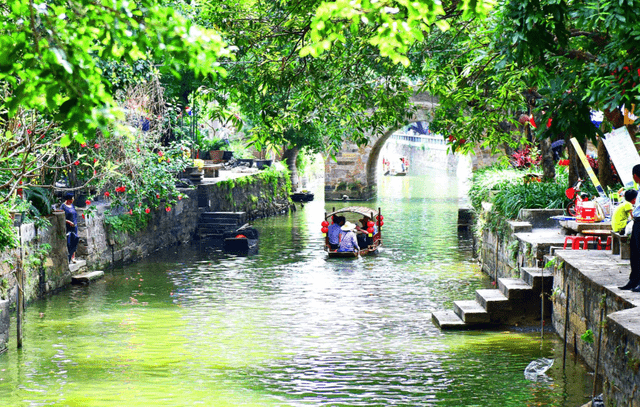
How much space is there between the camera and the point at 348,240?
2081 cm

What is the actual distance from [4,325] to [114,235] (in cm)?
805

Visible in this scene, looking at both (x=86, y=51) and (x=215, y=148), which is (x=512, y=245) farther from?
(x=215, y=148)

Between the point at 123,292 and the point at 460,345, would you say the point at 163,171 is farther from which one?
the point at 460,345

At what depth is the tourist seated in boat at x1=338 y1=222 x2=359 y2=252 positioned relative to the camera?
68.1 ft

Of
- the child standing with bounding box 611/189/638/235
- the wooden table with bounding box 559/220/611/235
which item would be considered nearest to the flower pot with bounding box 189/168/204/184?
the wooden table with bounding box 559/220/611/235

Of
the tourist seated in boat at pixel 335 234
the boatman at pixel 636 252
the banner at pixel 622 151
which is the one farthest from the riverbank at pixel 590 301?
the tourist seated in boat at pixel 335 234

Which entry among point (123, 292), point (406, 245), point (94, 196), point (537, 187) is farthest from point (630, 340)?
point (406, 245)

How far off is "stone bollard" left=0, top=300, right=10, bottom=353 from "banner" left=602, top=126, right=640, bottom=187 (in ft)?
27.5

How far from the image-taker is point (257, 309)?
48.4 feet

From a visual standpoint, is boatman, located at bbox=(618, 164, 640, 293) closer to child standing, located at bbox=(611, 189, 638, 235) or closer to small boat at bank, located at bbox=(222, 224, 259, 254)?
child standing, located at bbox=(611, 189, 638, 235)

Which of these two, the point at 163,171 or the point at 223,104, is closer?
the point at 223,104

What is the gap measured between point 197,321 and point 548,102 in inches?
269

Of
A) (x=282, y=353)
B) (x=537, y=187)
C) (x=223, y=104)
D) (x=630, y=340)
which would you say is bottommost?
(x=282, y=353)

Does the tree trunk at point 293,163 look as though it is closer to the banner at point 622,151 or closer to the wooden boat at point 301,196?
the wooden boat at point 301,196
